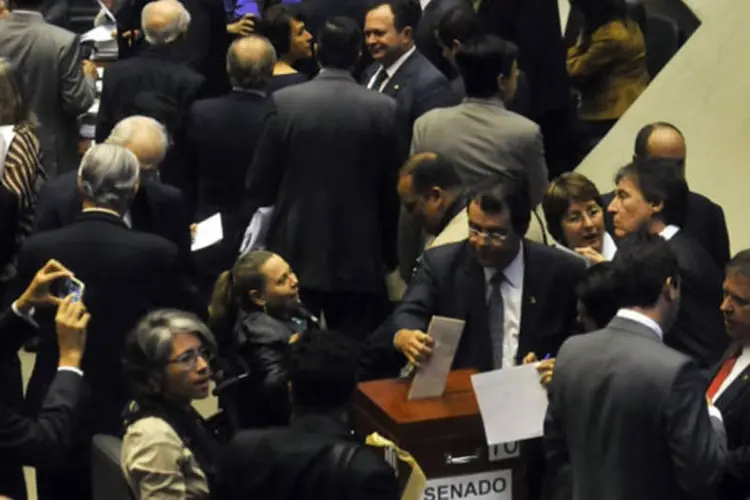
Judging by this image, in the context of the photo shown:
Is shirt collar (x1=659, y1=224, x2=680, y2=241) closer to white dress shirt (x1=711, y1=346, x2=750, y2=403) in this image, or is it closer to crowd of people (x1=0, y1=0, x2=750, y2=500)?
crowd of people (x1=0, y1=0, x2=750, y2=500)

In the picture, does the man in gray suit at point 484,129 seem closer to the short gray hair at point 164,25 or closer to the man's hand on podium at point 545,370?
the man's hand on podium at point 545,370

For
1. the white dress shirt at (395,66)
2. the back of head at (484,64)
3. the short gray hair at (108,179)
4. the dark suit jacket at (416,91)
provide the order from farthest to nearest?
the white dress shirt at (395,66) → the dark suit jacket at (416,91) → the back of head at (484,64) → the short gray hair at (108,179)

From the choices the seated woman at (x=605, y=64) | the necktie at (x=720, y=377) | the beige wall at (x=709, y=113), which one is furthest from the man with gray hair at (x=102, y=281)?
the beige wall at (x=709, y=113)

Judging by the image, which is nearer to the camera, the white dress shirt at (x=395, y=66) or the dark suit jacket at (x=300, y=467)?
the dark suit jacket at (x=300, y=467)

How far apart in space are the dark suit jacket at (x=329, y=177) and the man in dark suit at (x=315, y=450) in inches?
93.6

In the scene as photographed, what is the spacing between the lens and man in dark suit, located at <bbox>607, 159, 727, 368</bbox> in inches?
220

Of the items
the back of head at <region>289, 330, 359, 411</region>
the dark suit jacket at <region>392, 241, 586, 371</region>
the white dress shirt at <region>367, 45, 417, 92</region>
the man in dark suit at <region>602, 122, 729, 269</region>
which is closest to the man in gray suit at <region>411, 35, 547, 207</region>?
the man in dark suit at <region>602, 122, 729, 269</region>

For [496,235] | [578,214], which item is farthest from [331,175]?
[496,235]

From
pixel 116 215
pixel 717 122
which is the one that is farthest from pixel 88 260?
pixel 717 122

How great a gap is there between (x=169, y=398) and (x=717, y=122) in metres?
5.04

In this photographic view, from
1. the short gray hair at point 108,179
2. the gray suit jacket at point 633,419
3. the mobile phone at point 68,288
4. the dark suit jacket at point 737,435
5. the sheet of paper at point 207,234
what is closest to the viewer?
the gray suit jacket at point 633,419

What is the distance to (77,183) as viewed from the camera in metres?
6.04

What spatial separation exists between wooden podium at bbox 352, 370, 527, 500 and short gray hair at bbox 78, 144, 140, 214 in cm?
113

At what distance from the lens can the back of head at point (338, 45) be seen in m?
6.83
